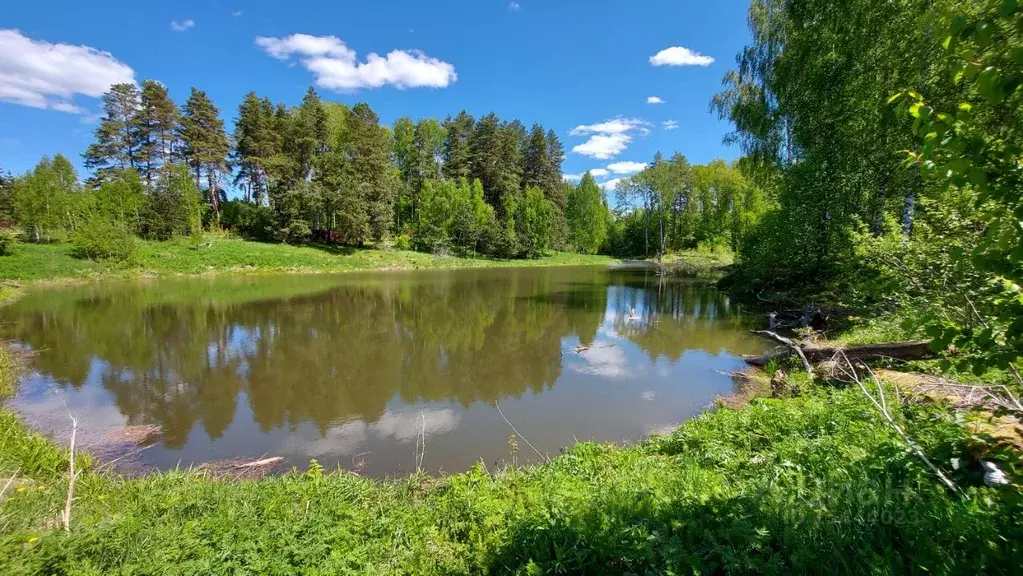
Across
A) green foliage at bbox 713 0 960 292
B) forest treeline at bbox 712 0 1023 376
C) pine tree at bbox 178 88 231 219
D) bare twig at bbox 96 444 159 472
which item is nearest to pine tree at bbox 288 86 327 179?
pine tree at bbox 178 88 231 219

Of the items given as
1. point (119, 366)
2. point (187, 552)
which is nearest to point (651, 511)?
point (187, 552)

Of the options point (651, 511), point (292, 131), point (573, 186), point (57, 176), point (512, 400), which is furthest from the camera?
point (573, 186)

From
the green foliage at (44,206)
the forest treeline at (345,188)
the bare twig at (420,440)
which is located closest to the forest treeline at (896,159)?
the bare twig at (420,440)

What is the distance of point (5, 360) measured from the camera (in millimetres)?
10609

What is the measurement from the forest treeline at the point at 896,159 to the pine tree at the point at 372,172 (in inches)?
1287

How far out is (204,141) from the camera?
44188 millimetres

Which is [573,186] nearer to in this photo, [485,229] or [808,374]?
[485,229]

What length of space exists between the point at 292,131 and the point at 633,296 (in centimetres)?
3975

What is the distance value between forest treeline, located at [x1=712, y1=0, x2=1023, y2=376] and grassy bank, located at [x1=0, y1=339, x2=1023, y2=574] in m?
1.02

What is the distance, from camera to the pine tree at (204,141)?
43469 mm

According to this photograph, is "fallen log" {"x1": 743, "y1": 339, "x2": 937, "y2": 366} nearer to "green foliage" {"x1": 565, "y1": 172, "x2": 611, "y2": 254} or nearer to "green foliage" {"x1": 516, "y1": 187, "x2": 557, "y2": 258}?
"green foliage" {"x1": 516, "y1": 187, "x2": 557, "y2": 258}

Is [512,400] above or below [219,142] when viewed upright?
below

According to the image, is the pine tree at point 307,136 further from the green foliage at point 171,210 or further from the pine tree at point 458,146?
the pine tree at point 458,146

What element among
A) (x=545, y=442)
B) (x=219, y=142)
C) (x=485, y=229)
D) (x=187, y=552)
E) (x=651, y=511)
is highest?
(x=219, y=142)
